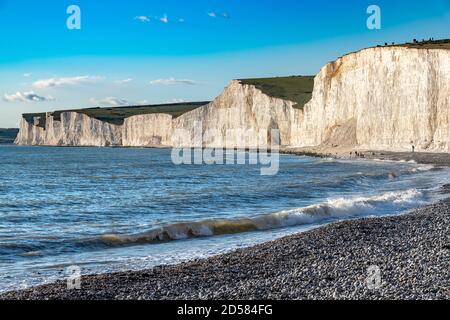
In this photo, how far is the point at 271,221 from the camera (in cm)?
1989

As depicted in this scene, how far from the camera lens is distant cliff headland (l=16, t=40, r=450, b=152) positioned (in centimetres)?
6022

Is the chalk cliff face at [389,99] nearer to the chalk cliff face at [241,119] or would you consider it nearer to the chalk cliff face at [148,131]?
the chalk cliff face at [241,119]

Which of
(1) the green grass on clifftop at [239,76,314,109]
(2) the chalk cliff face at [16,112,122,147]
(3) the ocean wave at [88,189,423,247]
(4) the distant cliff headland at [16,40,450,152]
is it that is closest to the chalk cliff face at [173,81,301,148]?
(4) the distant cliff headland at [16,40,450,152]

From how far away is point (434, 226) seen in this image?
15.8 m

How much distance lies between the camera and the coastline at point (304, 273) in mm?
9133

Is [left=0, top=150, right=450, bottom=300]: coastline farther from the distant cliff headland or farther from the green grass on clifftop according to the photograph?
the green grass on clifftop

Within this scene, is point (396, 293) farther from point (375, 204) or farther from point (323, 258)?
point (375, 204)

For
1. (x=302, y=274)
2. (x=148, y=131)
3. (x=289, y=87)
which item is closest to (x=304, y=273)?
(x=302, y=274)

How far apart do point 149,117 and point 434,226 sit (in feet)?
442

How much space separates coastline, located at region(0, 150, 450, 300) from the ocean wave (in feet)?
11.5

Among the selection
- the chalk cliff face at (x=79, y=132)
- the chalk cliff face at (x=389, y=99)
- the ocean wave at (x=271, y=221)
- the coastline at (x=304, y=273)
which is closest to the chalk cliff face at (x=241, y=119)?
the chalk cliff face at (x=389, y=99)

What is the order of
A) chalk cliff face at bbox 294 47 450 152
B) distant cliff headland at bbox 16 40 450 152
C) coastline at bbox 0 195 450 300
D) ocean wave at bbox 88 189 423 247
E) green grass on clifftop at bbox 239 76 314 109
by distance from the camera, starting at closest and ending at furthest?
coastline at bbox 0 195 450 300 → ocean wave at bbox 88 189 423 247 → chalk cliff face at bbox 294 47 450 152 → distant cliff headland at bbox 16 40 450 152 → green grass on clifftop at bbox 239 76 314 109

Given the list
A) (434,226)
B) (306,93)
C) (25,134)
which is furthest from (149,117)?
(434,226)

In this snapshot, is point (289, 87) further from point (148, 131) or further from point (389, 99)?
point (389, 99)
